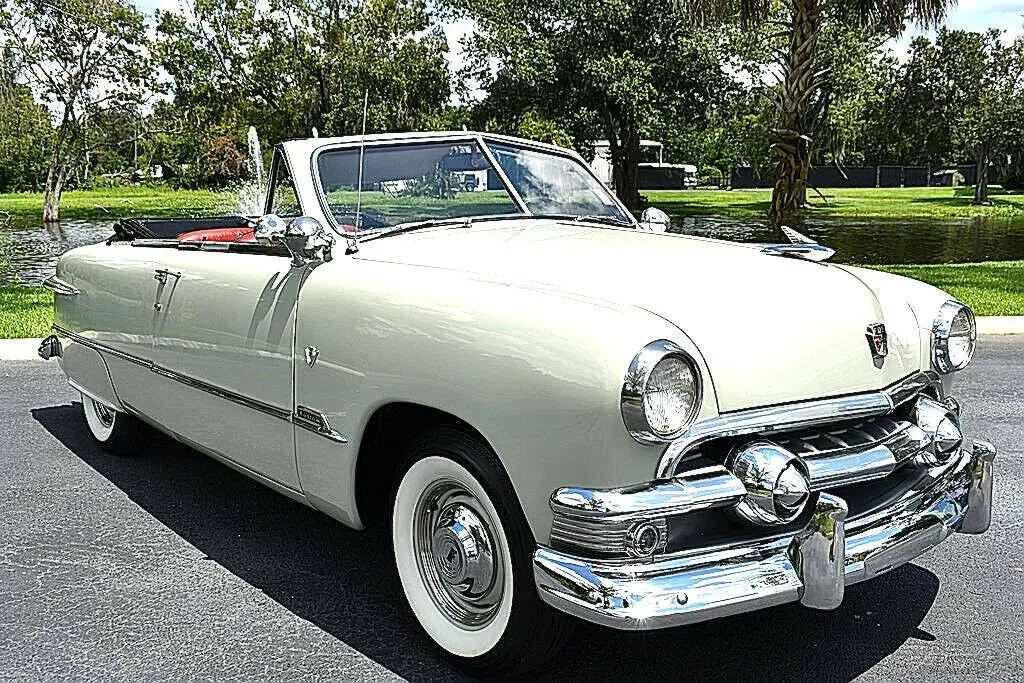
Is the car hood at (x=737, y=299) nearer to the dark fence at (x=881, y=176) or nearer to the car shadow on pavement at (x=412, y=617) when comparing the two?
the car shadow on pavement at (x=412, y=617)

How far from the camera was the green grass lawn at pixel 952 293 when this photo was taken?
1009cm

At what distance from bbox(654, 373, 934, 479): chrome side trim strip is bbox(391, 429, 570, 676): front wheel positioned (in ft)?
1.59

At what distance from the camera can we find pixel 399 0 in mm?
33469

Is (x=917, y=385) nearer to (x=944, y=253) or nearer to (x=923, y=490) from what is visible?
(x=923, y=490)

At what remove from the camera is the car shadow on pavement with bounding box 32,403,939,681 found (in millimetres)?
3387

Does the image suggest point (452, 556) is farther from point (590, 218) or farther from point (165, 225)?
point (165, 225)

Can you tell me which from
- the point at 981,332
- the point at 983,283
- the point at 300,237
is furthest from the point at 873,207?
the point at 300,237

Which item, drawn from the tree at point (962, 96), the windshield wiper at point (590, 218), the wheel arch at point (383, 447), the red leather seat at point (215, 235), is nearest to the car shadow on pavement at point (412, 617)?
the wheel arch at point (383, 447)

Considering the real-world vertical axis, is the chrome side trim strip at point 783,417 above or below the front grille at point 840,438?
above

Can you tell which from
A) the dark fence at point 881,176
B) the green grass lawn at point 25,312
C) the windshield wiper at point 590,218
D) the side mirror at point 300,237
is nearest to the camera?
the side mirror at point 300,237

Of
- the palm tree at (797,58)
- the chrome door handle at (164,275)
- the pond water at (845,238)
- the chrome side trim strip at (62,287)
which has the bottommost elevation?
the pond water at (845,238)

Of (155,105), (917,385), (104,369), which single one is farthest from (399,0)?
(917,385)

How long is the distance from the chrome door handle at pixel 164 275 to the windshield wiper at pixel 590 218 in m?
1.48

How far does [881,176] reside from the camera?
2827 inches
